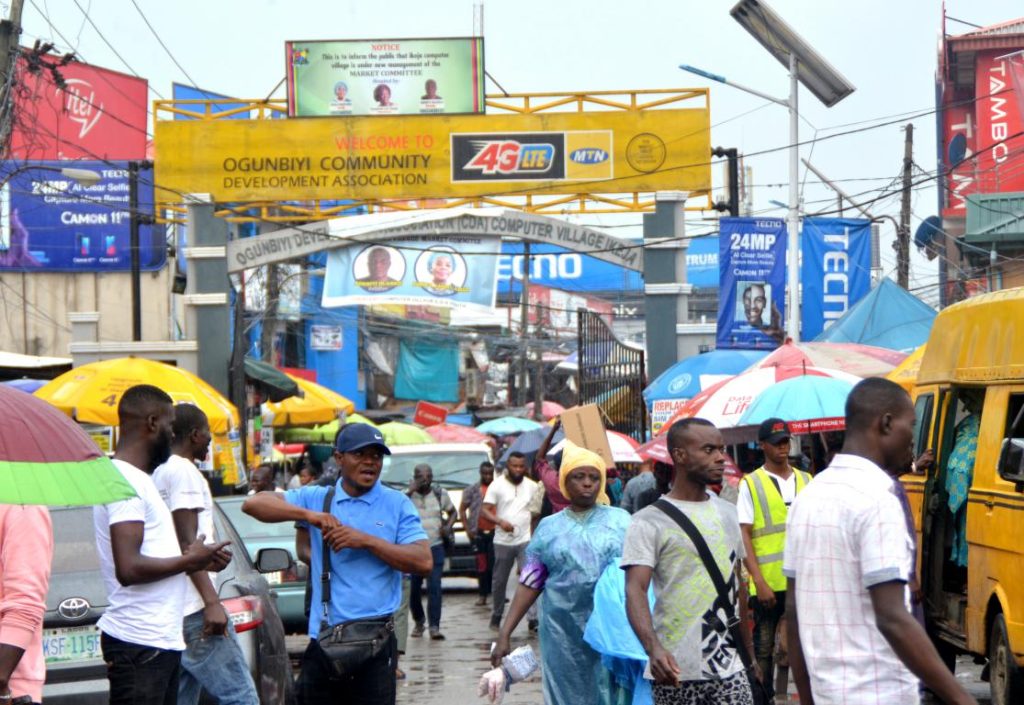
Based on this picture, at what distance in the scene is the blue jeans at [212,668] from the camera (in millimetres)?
6668

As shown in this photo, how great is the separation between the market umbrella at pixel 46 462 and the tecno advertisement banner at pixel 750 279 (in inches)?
752

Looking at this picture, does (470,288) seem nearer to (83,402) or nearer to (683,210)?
(683,210)

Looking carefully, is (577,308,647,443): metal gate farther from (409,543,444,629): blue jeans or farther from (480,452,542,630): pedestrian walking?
(409,543,444,629): blue jeans

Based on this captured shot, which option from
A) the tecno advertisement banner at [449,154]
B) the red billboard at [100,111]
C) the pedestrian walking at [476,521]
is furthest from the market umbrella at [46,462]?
the red billboard at [100,111]

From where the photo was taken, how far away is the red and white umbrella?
46.8ft

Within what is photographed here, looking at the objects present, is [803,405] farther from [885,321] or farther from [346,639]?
[885,321]

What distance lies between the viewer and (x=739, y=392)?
14562 mm

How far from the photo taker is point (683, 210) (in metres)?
27.1

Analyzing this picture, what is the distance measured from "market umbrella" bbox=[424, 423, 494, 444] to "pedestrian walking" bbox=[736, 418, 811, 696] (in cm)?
2383

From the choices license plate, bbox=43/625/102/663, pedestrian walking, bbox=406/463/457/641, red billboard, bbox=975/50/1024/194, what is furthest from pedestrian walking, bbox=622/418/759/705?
red billboard, bbox=975/50/1024/194

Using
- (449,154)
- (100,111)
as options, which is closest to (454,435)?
(449,154)

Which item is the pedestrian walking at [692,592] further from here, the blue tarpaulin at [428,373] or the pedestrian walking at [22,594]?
the blue tarpaulin at [428,373]

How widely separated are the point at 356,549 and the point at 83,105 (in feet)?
101

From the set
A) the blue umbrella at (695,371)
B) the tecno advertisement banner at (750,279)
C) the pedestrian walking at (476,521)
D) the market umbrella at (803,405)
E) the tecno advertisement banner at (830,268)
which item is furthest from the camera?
the tecno advertisement banner at (750,279)
